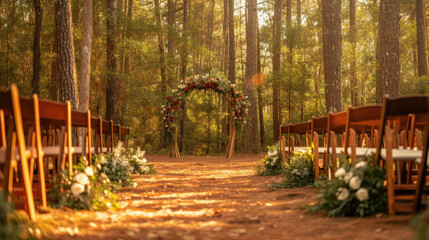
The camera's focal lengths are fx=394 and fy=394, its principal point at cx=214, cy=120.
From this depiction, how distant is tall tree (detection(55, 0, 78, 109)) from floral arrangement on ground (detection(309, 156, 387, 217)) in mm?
7196

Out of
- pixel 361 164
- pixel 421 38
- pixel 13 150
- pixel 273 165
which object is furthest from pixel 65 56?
pixel 421 38

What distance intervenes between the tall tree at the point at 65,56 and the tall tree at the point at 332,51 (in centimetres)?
778

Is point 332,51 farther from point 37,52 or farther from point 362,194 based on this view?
point 37,52

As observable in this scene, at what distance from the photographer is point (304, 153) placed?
23.0 feet

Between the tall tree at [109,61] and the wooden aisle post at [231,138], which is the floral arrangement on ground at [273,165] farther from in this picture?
the tall tree at [109,61]

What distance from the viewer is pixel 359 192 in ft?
12.3

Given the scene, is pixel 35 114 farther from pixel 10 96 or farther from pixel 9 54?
pixel 9 54

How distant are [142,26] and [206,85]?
185 inches

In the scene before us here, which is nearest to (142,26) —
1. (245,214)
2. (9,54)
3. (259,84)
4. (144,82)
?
(144,82)

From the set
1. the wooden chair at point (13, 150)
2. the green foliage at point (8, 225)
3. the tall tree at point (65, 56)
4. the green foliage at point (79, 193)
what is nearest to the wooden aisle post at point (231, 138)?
the tall tree at point (65, 56)

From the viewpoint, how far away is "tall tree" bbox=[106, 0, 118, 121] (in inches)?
672

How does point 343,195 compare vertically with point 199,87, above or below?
below

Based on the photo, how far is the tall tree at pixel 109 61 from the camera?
17078mm

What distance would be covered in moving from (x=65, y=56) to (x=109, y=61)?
8.13 m
